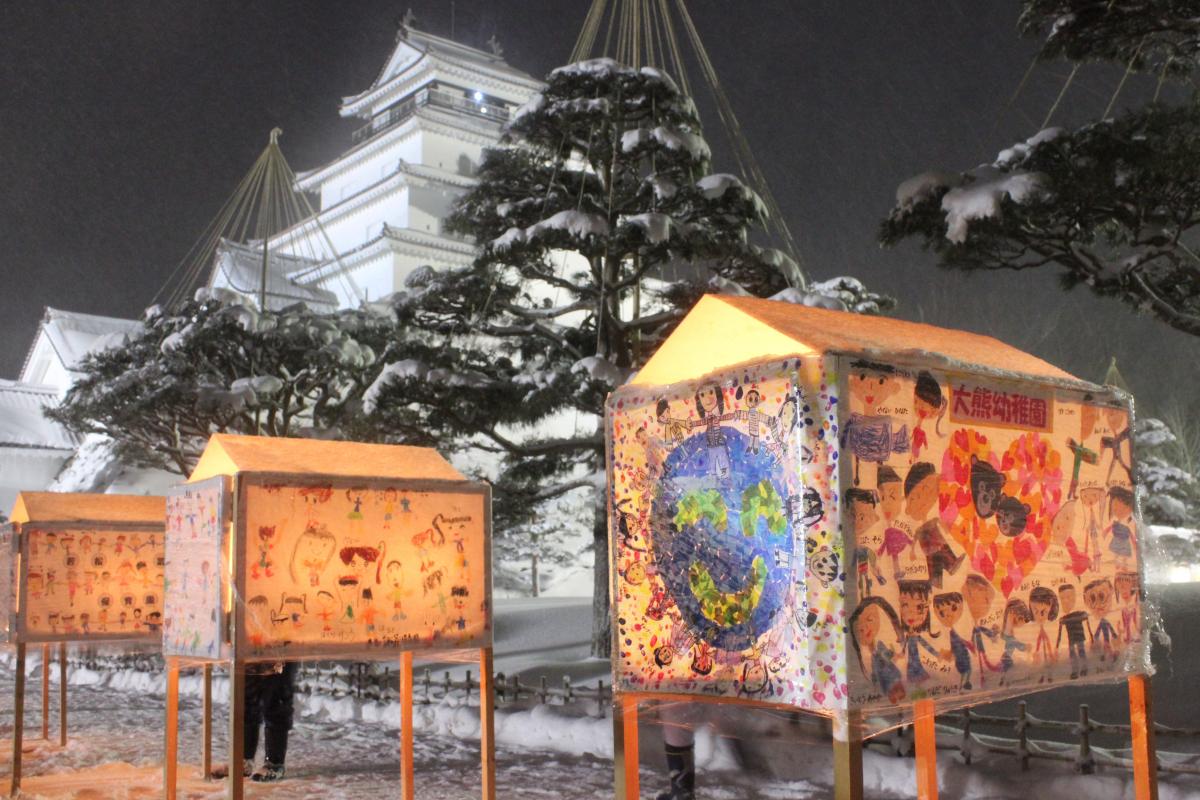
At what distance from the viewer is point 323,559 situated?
6.33m

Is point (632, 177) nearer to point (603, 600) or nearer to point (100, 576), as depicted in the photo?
point (603, 600)

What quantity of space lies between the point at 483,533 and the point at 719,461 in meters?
3.20

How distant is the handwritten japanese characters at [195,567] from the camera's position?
6.07 m

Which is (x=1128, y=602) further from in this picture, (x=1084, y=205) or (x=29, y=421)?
(x=29, y=421)

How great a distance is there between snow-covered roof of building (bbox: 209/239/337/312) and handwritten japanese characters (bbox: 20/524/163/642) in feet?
79.4

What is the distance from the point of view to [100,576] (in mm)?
9969

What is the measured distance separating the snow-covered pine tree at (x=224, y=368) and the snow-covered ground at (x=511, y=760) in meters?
6.71

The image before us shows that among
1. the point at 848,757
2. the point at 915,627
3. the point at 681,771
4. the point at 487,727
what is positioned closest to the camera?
the point at 848,757

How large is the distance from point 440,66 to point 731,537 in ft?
106

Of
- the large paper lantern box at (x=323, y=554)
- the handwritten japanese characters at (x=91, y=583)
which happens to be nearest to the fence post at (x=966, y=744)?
the large paper lantern box at (x=323, y=554)

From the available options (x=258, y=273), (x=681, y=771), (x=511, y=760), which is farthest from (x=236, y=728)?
(x=258, y=273)

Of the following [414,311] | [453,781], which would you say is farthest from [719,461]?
[414,311]

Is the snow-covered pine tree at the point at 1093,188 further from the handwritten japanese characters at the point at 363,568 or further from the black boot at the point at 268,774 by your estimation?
the black boot at the point at 268,774

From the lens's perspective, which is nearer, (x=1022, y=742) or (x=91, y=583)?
(x=1022, y=742)
